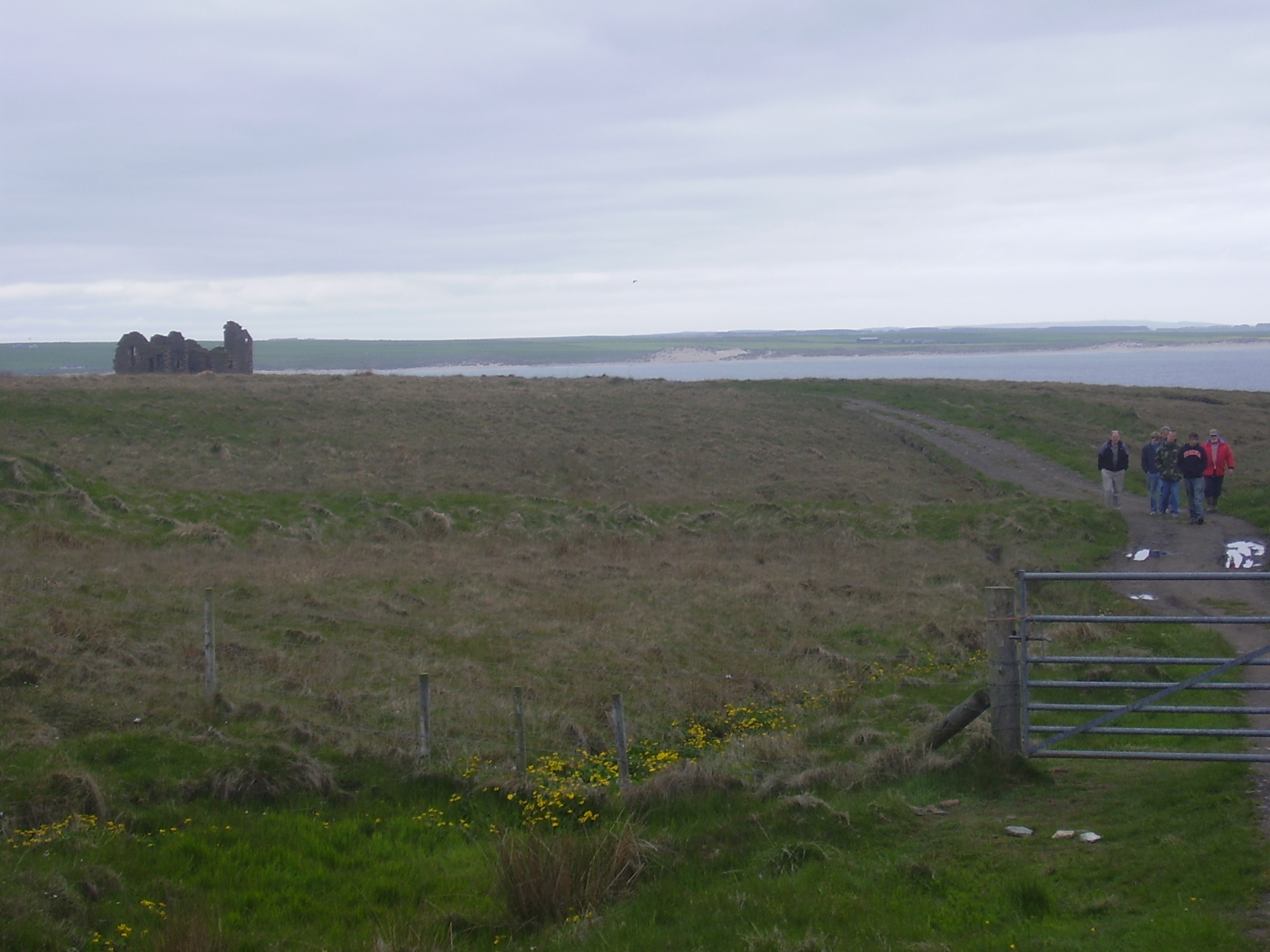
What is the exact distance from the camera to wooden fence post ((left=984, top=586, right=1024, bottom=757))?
8273mm

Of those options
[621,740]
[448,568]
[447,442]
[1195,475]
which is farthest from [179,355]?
[621,740]

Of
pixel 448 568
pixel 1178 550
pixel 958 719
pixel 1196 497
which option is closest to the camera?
pixel 958 719

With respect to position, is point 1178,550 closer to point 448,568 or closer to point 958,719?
point 958,719

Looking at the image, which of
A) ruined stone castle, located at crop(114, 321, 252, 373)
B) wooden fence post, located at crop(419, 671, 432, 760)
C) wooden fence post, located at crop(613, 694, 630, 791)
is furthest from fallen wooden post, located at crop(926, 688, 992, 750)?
ruined stone castle, located at crop(114, 321, 252, 373)

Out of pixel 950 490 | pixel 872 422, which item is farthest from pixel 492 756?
pixel 872 422

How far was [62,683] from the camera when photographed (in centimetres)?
1079

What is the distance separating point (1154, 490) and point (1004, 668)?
59.9ft

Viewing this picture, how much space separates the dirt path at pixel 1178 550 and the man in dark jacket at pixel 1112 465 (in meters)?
0.45

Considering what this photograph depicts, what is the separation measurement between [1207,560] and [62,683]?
18419 millimetres

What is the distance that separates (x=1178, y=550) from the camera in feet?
67.0

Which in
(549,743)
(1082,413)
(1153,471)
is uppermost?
(1082,413)

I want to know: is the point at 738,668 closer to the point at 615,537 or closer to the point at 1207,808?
the point at 1207,808

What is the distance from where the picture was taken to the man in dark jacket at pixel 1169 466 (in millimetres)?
23000

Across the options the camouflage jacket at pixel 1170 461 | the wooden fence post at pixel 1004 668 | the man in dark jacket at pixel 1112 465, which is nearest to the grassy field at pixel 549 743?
the wooden fence post at pixel 1004 668
